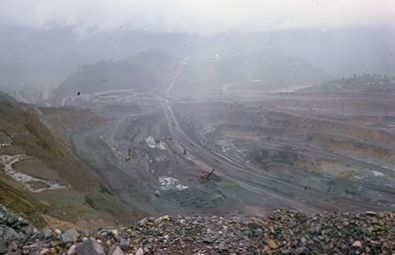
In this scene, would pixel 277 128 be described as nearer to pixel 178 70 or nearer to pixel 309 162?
pixel 309 162

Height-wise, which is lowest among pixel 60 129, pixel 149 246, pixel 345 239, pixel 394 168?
pixel 394 168

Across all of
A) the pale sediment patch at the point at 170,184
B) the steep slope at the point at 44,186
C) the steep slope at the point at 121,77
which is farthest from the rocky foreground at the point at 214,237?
the steep slope at the point at 121,77

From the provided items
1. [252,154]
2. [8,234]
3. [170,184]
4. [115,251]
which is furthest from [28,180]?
[252,154]

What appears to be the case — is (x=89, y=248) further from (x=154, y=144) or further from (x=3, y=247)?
(x=154, y=144)

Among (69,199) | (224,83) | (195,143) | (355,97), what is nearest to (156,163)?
(195,143)

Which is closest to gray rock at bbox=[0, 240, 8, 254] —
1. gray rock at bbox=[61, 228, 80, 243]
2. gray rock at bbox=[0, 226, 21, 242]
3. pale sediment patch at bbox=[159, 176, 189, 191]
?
gray rock at bbox=[0, 226, 21, 242]

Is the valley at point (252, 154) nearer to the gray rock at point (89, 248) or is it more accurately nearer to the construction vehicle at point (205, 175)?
the construction vehicle at point (205, 175)

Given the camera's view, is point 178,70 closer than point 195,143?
No
